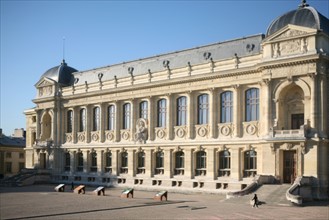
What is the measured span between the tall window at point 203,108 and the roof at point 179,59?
4.21 metres

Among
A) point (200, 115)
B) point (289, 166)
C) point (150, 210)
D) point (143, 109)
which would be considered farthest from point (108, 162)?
point (150, 210)

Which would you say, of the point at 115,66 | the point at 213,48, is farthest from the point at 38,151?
the point at 213,48

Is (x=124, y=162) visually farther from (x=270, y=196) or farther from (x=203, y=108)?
(x=270, y=196)

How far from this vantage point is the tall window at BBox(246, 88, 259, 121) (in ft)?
161

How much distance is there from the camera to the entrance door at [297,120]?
149 ft

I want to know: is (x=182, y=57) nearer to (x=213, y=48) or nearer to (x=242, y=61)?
(x=213, y=48)

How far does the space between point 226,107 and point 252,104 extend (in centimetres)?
322

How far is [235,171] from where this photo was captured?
1948 inches

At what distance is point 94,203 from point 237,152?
1734cm

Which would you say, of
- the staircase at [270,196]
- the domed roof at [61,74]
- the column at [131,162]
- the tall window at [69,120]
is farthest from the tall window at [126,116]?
the staircase at [270,196]

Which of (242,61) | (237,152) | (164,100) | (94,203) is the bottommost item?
(94,203)

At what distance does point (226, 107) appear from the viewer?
5147 cm

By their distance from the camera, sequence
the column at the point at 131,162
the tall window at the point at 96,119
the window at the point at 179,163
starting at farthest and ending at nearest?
the tall window at the point at 96,119, the column at the point at 131,162, the window at the point at 179,163

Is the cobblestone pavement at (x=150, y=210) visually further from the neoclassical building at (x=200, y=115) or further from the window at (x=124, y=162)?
the window at (x=124, y=162)
